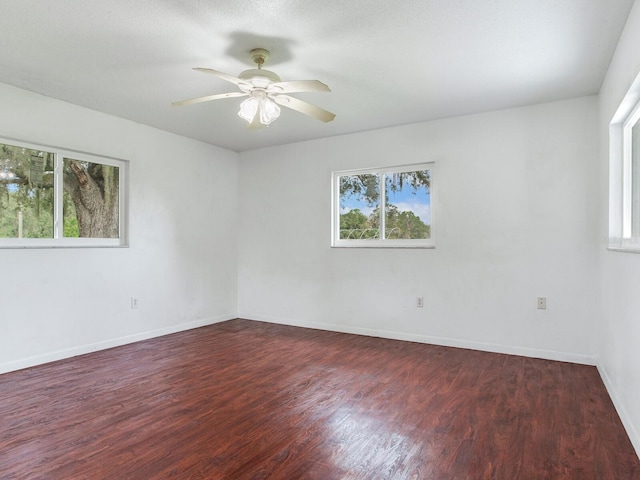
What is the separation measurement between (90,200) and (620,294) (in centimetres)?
449

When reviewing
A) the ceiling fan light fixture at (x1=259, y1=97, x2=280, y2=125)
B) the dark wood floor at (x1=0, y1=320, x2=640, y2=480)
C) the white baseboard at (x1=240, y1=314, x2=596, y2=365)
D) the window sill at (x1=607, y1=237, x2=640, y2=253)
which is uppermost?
the ceiling fan light fixture at (x1=259, y1=97, x2=280, y2=125)

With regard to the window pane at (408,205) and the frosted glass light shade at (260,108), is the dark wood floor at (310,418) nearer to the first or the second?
the window pane at (408,205)

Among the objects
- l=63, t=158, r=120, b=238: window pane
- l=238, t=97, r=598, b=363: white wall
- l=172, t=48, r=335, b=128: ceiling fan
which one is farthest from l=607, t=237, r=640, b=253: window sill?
l=63, t=158, r=120, b=238: window pane

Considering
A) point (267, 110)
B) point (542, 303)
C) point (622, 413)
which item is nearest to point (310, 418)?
point (622, 413)

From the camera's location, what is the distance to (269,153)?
17.0 feet

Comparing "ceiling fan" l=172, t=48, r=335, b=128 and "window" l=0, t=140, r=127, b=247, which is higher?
"ceiling fan" l=172, t=48, r=335, b=128

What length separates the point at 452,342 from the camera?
3924 mm

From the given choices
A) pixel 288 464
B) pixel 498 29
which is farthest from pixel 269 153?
pixel 288 464

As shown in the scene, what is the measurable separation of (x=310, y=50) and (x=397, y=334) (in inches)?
118

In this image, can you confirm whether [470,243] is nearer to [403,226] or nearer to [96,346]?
[403,226]

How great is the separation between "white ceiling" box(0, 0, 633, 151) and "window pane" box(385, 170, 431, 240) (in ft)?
2.70

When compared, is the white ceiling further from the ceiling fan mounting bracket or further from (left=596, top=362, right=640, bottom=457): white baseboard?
(left=596, top=362, right=640, bottom=457): white baseboard

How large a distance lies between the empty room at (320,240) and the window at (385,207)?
26mm

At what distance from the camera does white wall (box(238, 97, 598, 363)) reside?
3.41 meters
